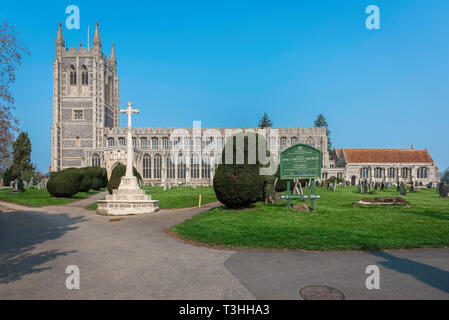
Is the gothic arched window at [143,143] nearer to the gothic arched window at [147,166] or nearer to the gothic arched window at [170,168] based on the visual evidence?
the gothic arched window at [147,166]

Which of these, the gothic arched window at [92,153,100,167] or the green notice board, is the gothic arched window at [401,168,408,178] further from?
the gothic arched window at [92,153,100,167]

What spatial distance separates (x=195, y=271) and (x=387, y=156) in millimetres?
58446

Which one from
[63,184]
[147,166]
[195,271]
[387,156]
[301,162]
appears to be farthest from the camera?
[147,166]

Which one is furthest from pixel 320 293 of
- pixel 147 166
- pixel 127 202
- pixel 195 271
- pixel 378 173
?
pixel 378 173

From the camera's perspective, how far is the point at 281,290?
3.92 meters

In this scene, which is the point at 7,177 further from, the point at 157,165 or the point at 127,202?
the point at 127,202

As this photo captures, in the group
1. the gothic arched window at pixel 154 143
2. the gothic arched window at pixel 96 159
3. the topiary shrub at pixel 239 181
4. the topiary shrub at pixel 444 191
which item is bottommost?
the topiary shrub at pixel 444 191

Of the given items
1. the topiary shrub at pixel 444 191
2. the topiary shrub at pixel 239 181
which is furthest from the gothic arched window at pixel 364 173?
the topiary shrub at pixel 239 181

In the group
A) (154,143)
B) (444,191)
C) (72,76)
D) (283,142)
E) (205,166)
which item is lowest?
(444,191)

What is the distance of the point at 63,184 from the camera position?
69.9 feet

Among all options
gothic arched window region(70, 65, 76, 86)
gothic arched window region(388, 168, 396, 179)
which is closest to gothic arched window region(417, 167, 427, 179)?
gothic arched window region(388, 168, 396, 179)

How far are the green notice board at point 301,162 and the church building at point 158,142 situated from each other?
40.0 metres

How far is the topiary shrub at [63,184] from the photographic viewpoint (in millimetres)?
21234
